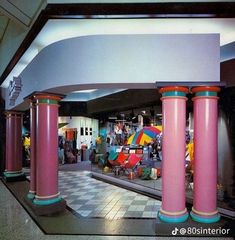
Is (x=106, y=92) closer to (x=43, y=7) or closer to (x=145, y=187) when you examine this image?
(x=145, y=187)

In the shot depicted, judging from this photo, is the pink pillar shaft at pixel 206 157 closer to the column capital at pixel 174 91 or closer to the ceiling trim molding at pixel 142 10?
the column capital at pixel 174 91

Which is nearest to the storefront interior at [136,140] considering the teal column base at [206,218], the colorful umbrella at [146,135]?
the colorful umbrella at [146,135]

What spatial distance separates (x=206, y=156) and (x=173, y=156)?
0.61 m

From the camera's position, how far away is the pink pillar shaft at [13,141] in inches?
360

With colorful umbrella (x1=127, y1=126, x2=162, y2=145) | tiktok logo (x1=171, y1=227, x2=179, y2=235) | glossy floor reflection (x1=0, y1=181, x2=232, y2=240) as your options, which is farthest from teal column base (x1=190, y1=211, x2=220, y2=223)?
colorful umbrella (x1=127, y1=126, x2=162, y2=145)

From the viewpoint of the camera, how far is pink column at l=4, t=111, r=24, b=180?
9141 millimetres

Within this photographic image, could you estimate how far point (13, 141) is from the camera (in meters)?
9.23

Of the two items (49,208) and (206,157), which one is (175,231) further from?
(49,208)

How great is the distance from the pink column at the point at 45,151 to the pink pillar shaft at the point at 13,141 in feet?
13.6

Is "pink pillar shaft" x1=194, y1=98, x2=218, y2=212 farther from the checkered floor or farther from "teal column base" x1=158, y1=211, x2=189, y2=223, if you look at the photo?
the checkered floor

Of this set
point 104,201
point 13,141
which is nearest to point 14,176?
point 13,141

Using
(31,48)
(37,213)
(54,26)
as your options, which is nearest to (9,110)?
(31,48)

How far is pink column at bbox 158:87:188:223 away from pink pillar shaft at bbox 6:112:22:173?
6.49 meters

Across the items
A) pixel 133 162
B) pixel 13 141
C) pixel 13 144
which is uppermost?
pixel 13 141
